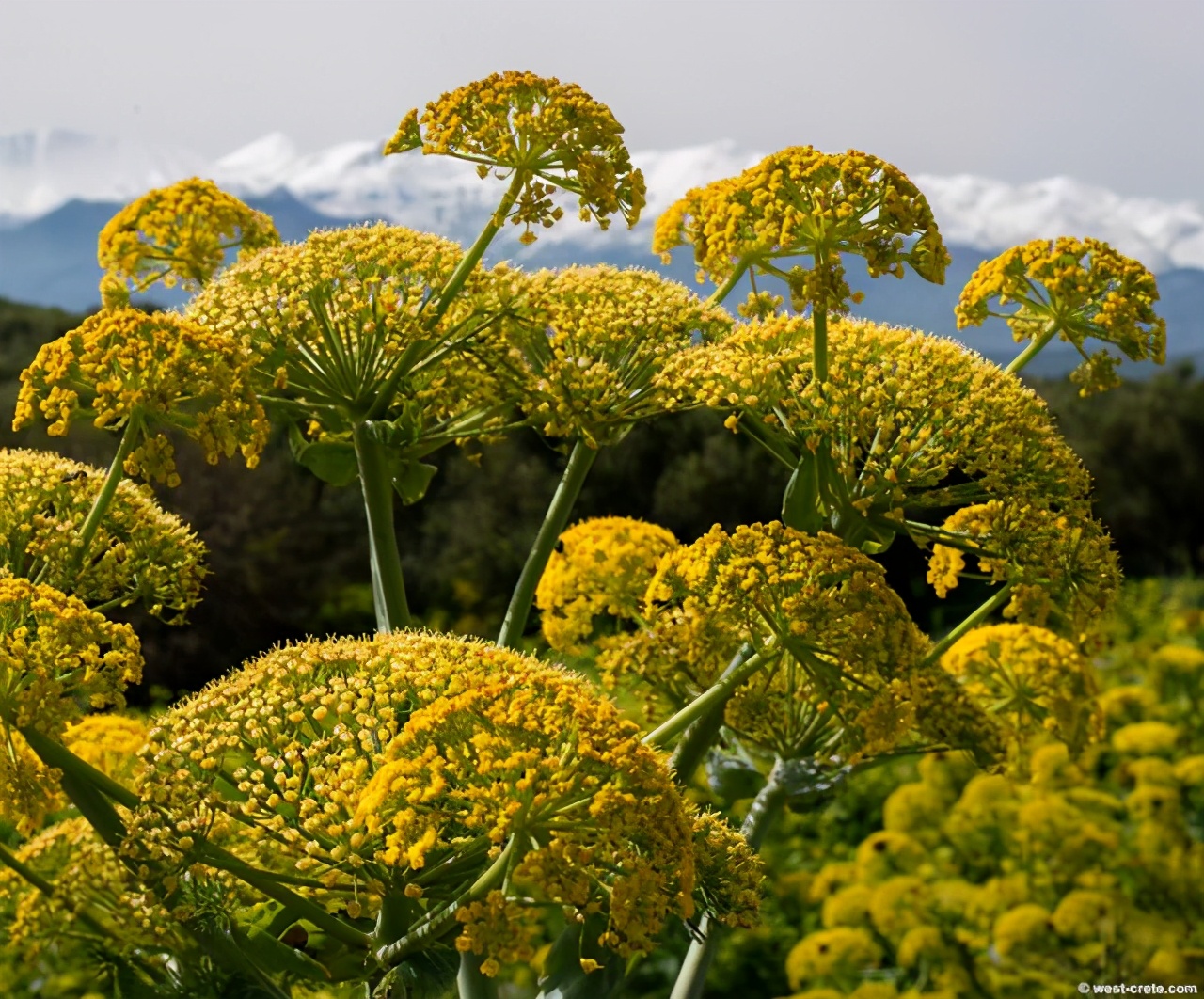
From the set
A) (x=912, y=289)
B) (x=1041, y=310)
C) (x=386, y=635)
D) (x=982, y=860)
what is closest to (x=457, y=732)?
(x=386, y=635)

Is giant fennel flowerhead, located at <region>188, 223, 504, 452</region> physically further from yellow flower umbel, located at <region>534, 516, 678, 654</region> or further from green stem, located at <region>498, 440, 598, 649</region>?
yellow flower umbel, located at <region>534, 516, 678, 654</region>

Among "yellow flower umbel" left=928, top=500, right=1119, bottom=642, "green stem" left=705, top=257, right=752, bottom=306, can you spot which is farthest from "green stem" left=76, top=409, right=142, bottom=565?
"yellow flower umbel" left=928, top=500, right=1119, bottom=642

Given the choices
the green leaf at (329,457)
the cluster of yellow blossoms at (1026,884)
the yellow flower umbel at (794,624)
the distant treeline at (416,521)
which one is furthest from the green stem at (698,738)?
the distant treeline at (416,521)

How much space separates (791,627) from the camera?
5.99 feet


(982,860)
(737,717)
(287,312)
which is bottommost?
(982,860)

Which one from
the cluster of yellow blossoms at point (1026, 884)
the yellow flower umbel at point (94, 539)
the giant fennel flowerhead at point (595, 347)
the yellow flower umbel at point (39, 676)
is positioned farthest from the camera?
the cluster of yellow blossoms at point (1026, 884)

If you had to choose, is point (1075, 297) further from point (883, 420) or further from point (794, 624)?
point (794, 624)

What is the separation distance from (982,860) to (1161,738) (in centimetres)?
91

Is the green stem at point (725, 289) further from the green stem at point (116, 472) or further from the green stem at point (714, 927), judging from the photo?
the green stem at point (116, 472)

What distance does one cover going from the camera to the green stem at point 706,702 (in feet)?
5.96

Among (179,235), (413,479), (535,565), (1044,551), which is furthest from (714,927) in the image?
(179,235)

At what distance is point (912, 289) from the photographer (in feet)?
143

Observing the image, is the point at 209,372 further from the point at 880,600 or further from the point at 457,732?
the point at 880,600

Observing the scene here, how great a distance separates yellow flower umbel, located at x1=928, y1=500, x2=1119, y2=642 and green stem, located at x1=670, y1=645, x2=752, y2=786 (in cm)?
37
